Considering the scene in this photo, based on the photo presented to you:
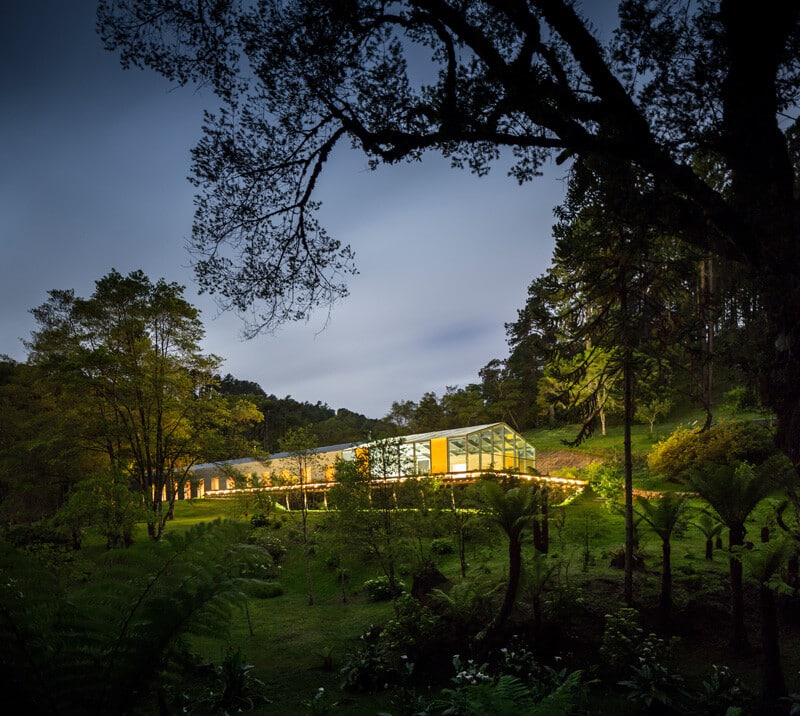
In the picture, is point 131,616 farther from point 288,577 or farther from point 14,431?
point 14,431

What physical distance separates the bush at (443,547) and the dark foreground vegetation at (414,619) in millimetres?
59

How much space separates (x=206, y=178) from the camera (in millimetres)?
5023

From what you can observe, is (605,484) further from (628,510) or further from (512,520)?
(512,520)

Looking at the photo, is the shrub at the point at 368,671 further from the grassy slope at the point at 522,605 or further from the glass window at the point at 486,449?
the glass window at the point at 486,449

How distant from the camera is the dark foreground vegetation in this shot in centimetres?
206

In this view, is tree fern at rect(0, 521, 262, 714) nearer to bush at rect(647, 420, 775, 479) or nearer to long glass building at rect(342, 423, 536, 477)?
bush at rect(647, 420, 775, 479)

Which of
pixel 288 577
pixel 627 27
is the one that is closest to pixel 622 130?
pixel 627 27

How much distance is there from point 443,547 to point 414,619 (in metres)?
7.47

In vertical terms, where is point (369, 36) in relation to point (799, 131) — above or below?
above

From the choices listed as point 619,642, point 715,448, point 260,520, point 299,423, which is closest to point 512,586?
point 619,642

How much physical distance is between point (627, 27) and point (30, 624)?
248 inches

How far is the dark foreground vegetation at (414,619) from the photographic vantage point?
2062mm

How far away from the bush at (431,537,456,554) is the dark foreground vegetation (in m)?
0.06

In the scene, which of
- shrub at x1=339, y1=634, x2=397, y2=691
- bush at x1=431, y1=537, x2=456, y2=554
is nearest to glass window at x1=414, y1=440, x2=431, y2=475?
bush at x1=431, y1=537, x2=456, y2=554
